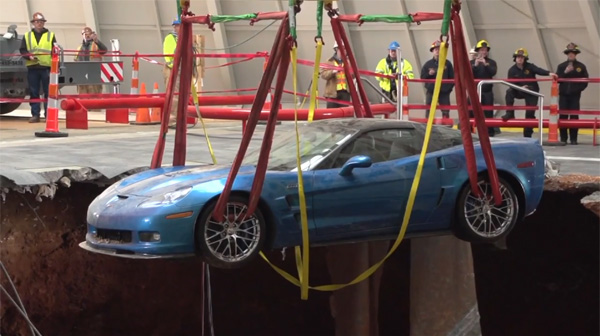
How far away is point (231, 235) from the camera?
7.68 metres

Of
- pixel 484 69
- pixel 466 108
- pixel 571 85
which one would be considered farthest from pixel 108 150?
pixel 571 85

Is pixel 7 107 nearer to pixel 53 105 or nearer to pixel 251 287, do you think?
pixel 53 105

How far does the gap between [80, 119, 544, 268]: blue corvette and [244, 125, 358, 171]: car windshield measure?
1cm

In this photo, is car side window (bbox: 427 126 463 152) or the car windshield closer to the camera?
the car windshield

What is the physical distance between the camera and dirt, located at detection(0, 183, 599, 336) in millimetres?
11484

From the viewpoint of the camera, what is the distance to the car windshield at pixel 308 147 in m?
8.30

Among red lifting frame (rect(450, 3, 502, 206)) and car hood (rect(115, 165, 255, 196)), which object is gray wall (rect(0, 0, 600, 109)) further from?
car hood (rect(115, 165, 255, 196))

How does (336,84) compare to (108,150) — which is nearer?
(108,150)

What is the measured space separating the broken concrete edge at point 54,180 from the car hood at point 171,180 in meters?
1.71

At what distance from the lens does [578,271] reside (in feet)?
47.0

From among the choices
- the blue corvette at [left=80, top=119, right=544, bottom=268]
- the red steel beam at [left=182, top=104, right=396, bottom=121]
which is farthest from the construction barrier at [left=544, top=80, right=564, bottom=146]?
the blue corvette at [left=80, top=119, right=544, bottom=268]

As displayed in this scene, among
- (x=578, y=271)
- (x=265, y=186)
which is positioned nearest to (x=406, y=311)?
(x=578, y=271)

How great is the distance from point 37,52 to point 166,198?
10800 mm

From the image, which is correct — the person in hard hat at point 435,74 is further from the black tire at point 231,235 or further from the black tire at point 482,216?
the black tire at point 231,235
